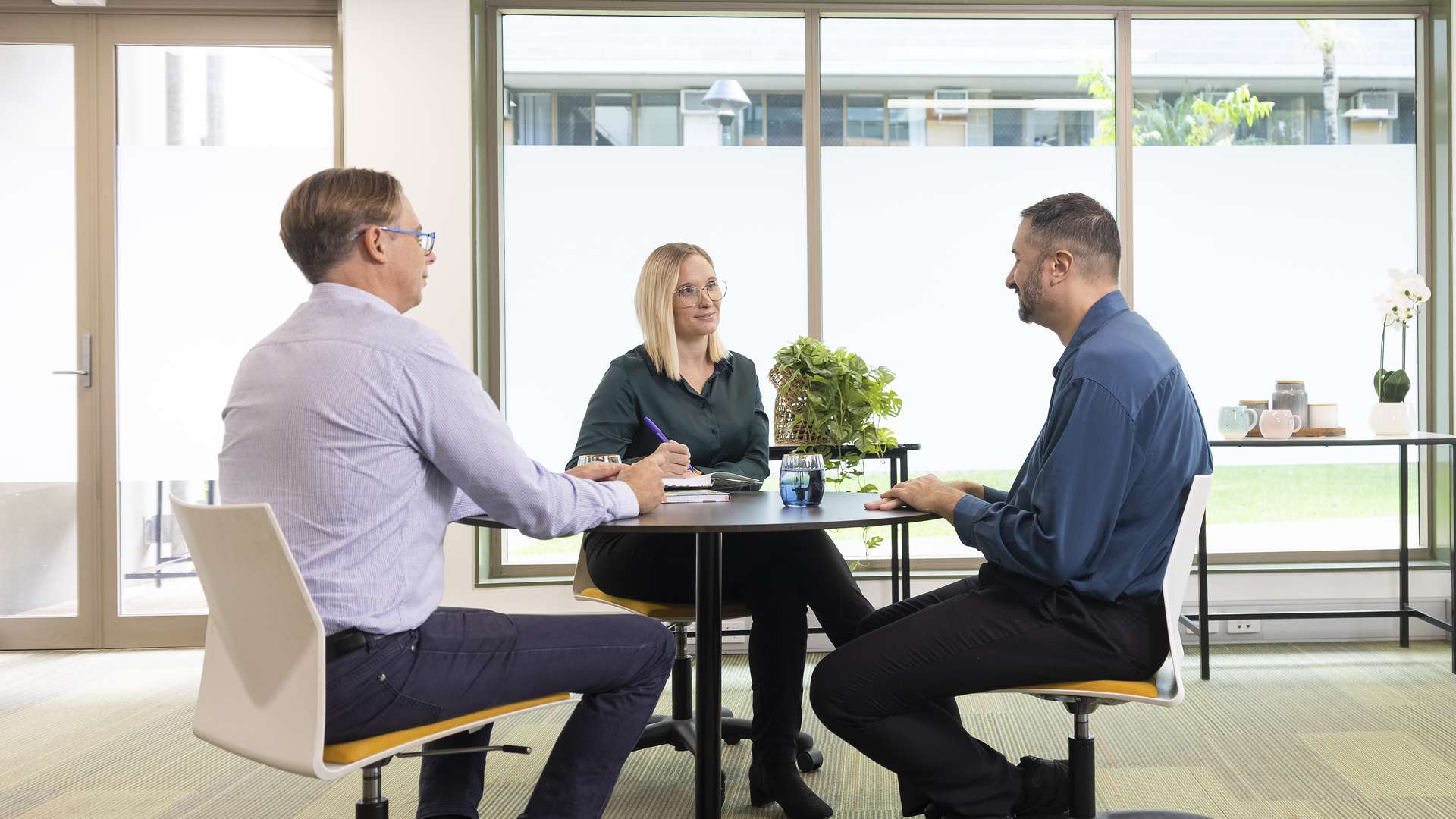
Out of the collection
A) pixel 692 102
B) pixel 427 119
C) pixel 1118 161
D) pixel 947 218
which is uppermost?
pixel 692 102

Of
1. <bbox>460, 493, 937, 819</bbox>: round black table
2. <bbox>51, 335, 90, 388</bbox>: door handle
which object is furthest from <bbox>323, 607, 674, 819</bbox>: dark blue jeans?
<bbox>51, 335, 90, 388</bbox>: door handle

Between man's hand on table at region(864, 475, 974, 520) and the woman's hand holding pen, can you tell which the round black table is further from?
the woman's hand holding pen

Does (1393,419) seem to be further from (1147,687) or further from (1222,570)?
(1147,687)

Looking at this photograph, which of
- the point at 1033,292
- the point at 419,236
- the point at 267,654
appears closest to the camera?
the point at 267,654

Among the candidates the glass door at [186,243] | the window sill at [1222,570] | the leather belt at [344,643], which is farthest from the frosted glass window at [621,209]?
the leather belt at [344,643]

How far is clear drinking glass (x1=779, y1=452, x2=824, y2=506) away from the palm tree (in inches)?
135

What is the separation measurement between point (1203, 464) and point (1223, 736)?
1476mm

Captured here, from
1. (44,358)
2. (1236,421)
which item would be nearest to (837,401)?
(1236,421)

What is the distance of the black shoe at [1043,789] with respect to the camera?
2.04m

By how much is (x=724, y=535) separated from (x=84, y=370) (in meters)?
3.11

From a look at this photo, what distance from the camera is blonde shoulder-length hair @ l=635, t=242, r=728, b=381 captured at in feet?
9.52

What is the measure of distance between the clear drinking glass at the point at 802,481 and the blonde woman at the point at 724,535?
28 centimetres

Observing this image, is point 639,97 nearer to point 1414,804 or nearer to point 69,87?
point 69,87

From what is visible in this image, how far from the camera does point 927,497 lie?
2.06 meters
